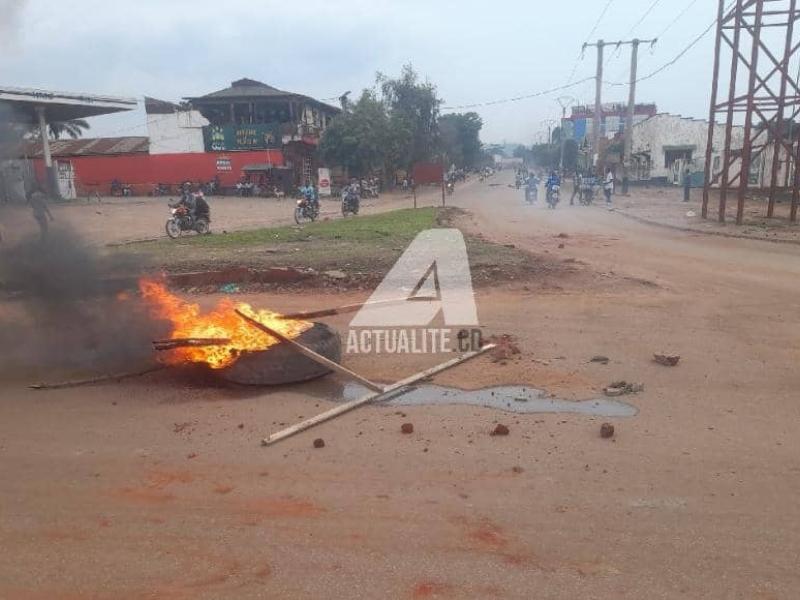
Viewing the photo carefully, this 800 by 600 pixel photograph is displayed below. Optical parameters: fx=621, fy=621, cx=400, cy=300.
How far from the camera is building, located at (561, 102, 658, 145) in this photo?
68.8 metres

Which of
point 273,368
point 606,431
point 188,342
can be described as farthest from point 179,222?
point 606,431

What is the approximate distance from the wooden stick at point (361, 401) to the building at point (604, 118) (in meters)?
64.9

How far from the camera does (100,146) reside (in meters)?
47.6

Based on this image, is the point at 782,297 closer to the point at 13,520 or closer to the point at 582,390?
the point at 582,390

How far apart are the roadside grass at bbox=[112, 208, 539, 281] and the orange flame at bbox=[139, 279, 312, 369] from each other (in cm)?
138

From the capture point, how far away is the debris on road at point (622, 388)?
18.2ft

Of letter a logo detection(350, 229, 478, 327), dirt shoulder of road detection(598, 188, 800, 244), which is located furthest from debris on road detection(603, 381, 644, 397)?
dirt shoulder of road detection(598, 188, 800, 244)

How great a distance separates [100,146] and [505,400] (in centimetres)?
5007

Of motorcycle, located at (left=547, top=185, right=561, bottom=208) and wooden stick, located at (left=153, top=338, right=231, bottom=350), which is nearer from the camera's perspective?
wooden stick, located at (left=153, top=338, right=231, bottom=350)

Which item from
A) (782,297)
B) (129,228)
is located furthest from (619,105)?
(782,297)

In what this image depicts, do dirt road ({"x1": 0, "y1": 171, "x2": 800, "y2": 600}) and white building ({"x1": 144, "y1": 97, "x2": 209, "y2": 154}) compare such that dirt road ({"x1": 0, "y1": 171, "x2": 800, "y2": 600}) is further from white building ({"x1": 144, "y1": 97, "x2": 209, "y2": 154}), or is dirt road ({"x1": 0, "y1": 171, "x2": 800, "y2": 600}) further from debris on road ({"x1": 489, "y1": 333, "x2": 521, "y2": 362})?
white building ({"x1": 144, "y1": 97, "x2": 209, "y2": 154})

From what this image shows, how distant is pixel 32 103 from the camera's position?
73.6ft

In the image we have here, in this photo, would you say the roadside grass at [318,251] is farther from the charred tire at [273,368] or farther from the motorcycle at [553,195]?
the motorcycle at [553,195]

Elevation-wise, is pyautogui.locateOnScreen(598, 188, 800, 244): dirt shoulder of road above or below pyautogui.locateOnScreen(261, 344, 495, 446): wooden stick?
above
